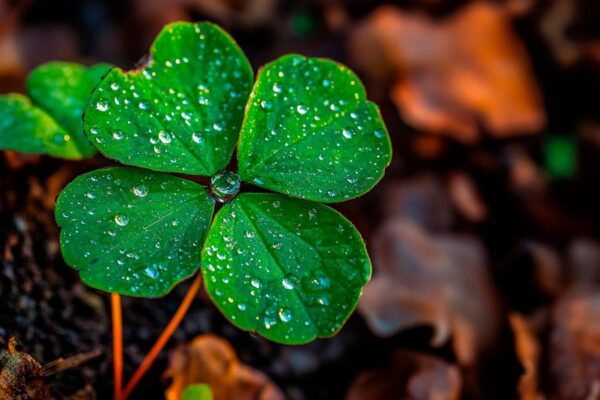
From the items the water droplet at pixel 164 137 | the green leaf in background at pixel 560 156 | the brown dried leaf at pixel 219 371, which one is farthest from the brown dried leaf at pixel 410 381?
the green leaf in background at pixel 560 156

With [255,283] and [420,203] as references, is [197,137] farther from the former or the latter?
[420,203]

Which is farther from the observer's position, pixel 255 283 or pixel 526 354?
pixel 526 354

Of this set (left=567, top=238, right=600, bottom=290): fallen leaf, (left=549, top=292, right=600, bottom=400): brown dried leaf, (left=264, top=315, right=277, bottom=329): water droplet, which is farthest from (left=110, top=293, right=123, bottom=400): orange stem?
(left=567, top=238, right=600, bottom=290): fallen leaf

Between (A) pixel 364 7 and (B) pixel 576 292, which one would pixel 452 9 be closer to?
(A) pixel 364 7

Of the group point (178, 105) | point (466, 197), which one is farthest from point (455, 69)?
point (178, 105)

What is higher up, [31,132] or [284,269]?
[31,132]

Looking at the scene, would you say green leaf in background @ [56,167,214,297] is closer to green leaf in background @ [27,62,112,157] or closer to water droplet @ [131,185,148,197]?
water droplet @ [131,185,148,197]
